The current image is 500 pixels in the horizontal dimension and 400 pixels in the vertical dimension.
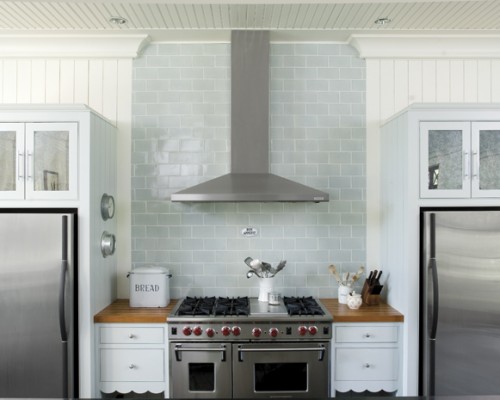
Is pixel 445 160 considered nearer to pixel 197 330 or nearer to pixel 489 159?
pixel 489 159

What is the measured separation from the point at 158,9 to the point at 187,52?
0.68m

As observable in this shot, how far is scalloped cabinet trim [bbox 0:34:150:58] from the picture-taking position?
3908 millimetres

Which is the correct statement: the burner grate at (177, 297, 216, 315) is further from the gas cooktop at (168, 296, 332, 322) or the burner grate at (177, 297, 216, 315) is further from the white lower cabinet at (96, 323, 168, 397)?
the white lower cabinet at (96, 323, 168, 397)

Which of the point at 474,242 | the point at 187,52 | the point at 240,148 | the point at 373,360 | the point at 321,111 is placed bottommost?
Answer: the point at 373,360

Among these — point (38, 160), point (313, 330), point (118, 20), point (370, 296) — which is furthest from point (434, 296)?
point (118, 20)

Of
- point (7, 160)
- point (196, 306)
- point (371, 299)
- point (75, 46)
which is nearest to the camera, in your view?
point (7, 160)

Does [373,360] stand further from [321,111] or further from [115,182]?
[115,182]

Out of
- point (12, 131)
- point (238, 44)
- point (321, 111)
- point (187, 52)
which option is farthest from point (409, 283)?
point (12, 131)

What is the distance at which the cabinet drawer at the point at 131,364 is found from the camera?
3.40 metres

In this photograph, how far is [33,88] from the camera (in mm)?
4039

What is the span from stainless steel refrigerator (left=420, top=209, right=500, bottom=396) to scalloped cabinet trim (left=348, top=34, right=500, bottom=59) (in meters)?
1.60

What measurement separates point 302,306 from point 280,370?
0.53 meters

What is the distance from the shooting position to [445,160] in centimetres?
333

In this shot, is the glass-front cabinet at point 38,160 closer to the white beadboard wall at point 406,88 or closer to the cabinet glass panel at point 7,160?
the cabinet glass panel at point 7,160
